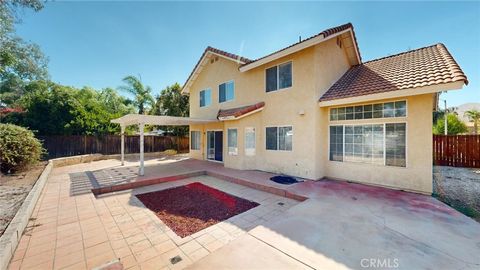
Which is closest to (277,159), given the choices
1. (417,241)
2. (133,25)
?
(417,241)

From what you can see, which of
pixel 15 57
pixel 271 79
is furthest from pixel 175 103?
pixel 271 79

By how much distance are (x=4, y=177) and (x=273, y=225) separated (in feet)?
41.8

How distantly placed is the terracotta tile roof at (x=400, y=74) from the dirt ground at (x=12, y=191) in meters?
11.6

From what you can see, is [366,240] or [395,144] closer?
[366,240]

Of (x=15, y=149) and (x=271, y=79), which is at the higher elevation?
(x=271, y=79)

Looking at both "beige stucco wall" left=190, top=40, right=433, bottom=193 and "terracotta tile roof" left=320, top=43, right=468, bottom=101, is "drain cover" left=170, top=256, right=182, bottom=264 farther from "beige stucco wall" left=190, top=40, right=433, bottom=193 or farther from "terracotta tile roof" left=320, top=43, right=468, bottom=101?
"terracotta tile roof" left=320, top=43, right=468, bottom=101

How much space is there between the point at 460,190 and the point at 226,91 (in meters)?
13.2

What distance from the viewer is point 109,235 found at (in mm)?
4383

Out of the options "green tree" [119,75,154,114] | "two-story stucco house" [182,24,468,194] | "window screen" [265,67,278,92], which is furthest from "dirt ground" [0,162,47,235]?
"green tree" [119,75,154,114]

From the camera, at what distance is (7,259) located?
327 centimetres

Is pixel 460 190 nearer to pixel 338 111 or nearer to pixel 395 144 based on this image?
pixel 395 144

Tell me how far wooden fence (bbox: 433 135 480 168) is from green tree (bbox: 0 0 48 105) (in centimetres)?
2393

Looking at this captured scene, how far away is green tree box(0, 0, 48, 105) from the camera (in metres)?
7.35

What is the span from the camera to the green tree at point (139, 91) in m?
25.1
